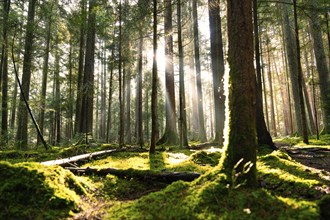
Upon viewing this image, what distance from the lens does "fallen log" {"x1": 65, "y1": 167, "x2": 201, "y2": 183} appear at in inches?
197

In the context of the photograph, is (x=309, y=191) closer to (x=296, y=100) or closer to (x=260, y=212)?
(x=260, y=212)

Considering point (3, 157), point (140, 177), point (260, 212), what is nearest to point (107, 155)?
point (3, 157)

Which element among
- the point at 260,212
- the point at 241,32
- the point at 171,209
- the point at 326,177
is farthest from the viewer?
the point at 326,177

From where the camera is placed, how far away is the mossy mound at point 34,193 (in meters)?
3.28

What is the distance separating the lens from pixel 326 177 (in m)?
4.65

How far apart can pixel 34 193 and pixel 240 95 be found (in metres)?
→ 3.42

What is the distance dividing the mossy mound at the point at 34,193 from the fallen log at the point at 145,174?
4.98 feet

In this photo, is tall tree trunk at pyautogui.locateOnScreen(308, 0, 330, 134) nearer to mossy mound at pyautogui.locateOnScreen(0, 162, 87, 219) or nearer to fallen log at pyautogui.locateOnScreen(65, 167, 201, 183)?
fallen log at pyautogui.locateOnScreen(65, 167, 201, 183)

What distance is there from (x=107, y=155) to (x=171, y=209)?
21.8 feet

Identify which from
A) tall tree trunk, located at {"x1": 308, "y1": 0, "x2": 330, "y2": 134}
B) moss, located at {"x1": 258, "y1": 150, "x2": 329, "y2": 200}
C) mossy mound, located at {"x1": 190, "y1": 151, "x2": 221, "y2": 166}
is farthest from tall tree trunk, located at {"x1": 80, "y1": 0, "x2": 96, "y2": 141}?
tall tree trunk, located at {"x1": 308, "y1": 0, "x2": 330, "y2": 134}

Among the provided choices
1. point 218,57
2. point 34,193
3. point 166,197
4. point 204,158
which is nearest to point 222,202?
point 166,197

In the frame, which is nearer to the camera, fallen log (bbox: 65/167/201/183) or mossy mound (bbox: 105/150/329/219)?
mossy mound (bbox: 105/150/329/219)

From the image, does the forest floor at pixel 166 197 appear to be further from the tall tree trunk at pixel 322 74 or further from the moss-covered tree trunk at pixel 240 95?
the tall tree trunk at pixel 322 74

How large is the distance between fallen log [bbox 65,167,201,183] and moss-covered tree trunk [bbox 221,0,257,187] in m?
1.22
